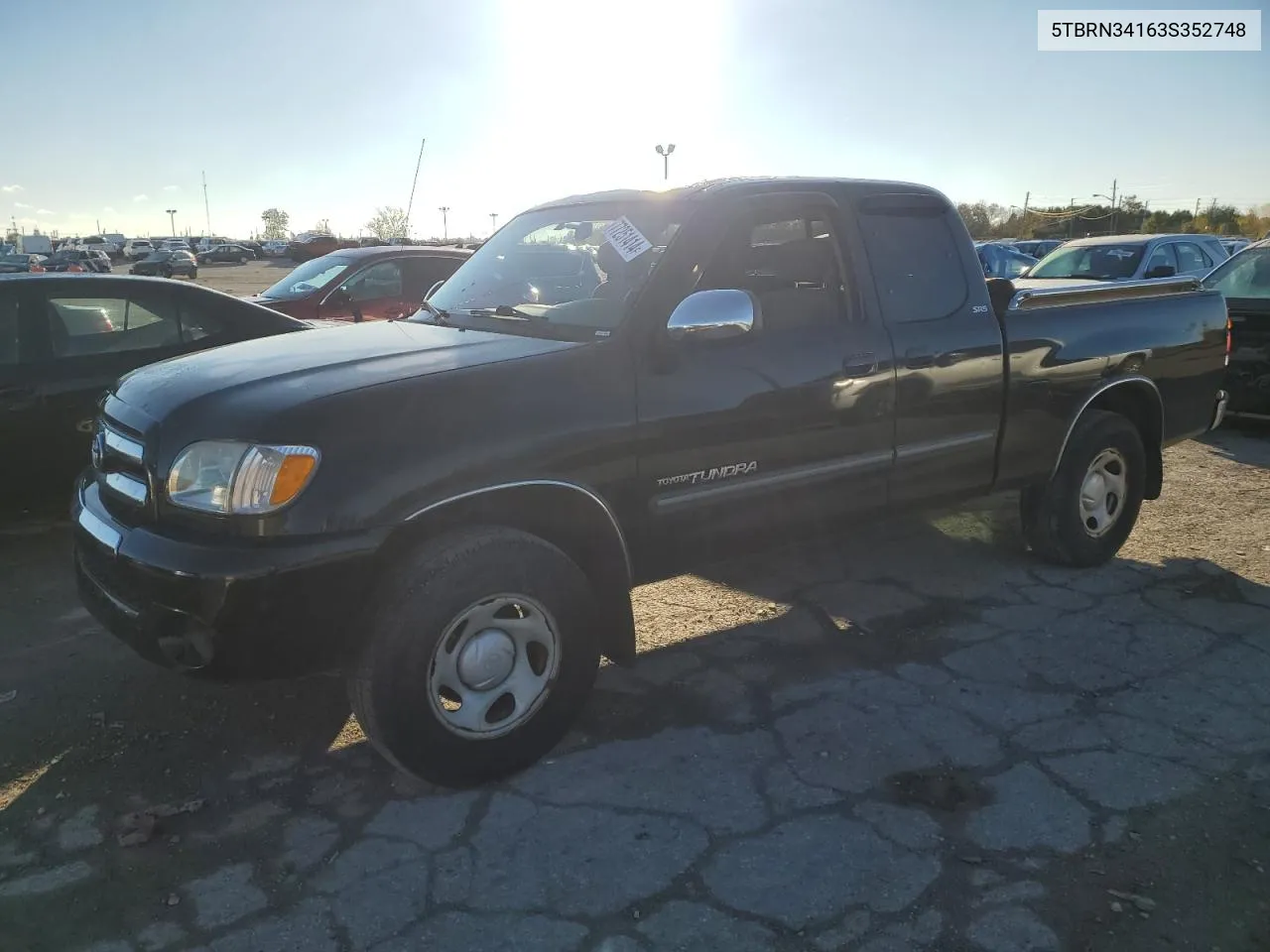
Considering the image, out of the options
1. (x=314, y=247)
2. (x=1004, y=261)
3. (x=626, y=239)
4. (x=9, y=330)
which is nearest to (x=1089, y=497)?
(x=626, y=239)

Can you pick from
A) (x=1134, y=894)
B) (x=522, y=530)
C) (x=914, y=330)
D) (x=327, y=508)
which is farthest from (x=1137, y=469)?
(x=327, y=508)

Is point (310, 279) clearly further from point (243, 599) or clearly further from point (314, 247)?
point (314, 247)

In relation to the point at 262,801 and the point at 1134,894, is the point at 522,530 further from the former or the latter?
the point at 1134,894

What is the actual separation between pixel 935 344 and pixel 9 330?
4850 mm

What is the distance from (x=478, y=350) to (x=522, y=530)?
65cm

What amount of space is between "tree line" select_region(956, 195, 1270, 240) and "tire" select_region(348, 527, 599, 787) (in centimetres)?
5018

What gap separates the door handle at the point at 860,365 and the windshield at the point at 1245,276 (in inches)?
243

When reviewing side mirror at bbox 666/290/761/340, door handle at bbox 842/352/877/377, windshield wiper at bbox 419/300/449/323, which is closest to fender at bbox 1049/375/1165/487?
door handle at bbox 842/352/877/377

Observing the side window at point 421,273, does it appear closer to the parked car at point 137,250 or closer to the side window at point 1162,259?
the side window at point 1162,259

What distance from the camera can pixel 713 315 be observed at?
3225 mm

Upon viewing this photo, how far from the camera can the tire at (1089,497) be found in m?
4.90

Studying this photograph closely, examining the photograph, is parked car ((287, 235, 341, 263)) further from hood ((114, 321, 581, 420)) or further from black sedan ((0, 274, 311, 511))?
hood ((114, 321, 581, 420))

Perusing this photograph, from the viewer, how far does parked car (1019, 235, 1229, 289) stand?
11.3 meters

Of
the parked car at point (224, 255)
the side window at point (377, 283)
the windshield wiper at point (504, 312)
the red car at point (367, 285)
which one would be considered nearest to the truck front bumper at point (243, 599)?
the windshield wiper at point (504, 312)
